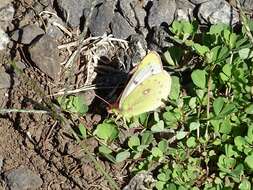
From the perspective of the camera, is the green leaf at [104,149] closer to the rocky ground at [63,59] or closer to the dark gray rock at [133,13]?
the rocky ground at [63,59]

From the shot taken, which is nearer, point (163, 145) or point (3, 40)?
point (163, 145)

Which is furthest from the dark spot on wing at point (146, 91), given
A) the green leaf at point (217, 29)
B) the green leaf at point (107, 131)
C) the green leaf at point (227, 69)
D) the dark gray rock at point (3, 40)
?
the dark gray rock at point (3, 40)

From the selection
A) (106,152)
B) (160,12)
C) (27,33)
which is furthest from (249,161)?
(27,33)

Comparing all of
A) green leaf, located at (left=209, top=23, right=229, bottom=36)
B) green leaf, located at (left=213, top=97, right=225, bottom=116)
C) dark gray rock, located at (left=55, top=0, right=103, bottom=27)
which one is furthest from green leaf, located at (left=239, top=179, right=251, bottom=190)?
dark gray rock, located at (left=55, top=0, right=103, bottom=27)

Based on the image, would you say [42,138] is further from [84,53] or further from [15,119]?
[84,53]

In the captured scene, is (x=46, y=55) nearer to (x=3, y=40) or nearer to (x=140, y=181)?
(x=3, y=40)

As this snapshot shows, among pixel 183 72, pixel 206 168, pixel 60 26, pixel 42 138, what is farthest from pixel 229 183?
pixel 60 26
